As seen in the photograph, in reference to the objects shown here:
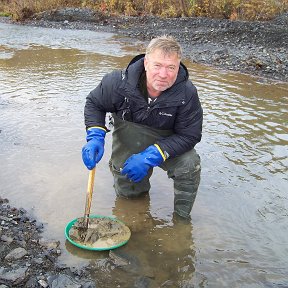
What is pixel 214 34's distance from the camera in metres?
14.1

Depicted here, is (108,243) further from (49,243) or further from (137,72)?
(137,72)

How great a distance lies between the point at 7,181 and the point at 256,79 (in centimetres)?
650

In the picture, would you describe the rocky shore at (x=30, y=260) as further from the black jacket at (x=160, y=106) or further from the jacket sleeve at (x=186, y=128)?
the jacket sleeve at (x=186, y=128)

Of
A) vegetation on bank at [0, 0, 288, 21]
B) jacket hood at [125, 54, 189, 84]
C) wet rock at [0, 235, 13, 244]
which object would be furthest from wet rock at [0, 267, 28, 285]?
vegetation on bank at [0, 0, 288, 21]

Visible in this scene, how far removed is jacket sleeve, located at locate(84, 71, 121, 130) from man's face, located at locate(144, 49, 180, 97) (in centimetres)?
38

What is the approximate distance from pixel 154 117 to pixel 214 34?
11248 millimetres

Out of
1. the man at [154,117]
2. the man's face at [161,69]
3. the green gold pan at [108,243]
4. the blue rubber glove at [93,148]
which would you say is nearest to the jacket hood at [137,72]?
the man at [154,117]

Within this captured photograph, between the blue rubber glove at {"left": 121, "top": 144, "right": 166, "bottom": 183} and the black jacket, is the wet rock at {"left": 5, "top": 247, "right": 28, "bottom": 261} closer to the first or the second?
the blue rubber glove at {"left": 121, "top": 144, "right": 166, "bottom": 183}

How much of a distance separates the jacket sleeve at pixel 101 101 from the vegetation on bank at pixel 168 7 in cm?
1488

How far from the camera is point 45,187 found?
4.51 metres

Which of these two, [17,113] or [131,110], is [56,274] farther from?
[17,113]

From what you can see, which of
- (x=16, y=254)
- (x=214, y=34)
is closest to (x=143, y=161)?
(x=16, y=254)

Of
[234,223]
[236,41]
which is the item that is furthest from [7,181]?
[236,41]

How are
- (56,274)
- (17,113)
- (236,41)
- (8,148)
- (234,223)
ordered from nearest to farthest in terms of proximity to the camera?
(56,274)
(234,223)
(8,148)
(17,113)
(236,41)
